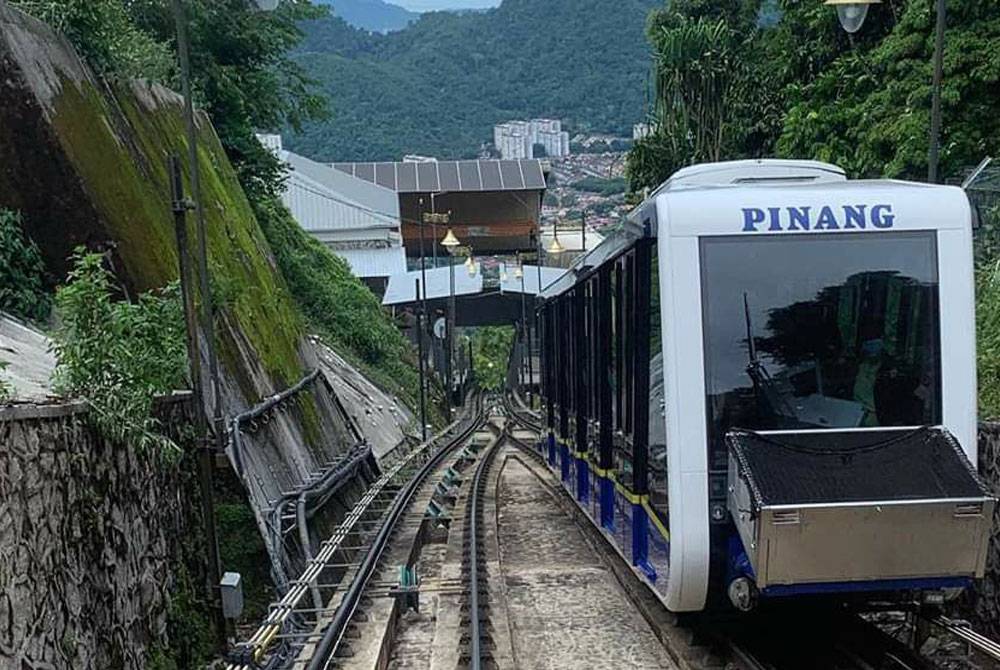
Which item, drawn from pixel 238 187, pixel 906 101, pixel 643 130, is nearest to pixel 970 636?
pixel 906 101

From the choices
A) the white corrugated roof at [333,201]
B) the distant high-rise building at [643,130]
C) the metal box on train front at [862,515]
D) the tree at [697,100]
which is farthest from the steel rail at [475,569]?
the white corrugated roof at [333,201]

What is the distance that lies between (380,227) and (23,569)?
51.1 meters

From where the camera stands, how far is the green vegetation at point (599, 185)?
115m

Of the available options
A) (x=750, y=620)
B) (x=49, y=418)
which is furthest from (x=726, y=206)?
(x=49, y=418)

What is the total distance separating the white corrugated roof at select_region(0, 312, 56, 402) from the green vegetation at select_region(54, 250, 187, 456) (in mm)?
312

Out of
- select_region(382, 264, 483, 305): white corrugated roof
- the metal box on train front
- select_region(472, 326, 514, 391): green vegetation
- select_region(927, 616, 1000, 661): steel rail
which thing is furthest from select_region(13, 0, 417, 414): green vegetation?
select_region(472, 326, 514, 391): green vegetation

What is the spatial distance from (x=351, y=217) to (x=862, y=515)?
49.9 m

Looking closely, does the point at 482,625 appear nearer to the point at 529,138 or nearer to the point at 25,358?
the point at 25,358

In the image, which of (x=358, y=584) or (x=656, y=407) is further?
(x=358, y=584)

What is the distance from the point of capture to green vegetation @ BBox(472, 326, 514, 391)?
96.6 metres

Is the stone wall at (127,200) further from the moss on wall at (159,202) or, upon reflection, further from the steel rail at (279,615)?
the steel rail at (279,615)

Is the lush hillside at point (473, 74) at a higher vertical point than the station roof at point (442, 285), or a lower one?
higher

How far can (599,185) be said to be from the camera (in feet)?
421

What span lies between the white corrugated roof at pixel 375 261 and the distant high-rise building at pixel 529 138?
90.5 m
